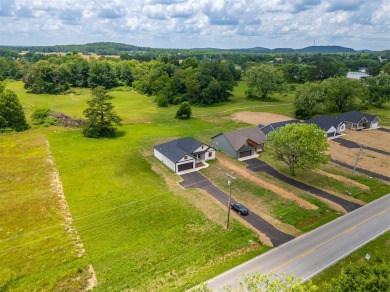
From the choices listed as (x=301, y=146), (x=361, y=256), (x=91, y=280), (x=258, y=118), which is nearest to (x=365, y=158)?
(x=301, y=146)

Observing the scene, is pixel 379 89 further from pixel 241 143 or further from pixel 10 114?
pixel 10 114

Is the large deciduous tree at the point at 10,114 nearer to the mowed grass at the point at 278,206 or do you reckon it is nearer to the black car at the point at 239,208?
the mowed grass at the point at 278,206

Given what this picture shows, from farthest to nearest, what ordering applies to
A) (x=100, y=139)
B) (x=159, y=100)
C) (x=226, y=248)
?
1. (x=159, y=100)
2. (x=100, y=139)
3. (x=226, y=248)

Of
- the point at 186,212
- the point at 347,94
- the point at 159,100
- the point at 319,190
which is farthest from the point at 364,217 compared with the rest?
the point at 159,100

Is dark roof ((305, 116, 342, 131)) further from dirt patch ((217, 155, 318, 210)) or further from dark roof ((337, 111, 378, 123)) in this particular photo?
dirt patch ((217, 155, 318, 210))

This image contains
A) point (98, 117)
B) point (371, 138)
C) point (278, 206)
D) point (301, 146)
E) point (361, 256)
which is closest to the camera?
point (361, 256)

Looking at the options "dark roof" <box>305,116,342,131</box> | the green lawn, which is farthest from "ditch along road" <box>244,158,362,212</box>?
"dark roof" <box>305,116,342,131</box>

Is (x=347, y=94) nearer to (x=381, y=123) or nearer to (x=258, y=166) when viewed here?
(x=381, y=123)
